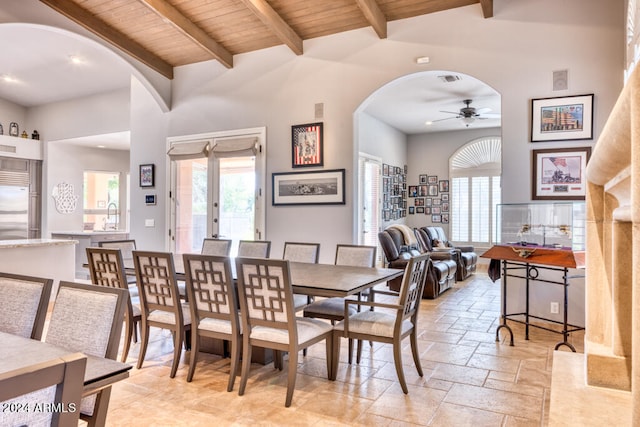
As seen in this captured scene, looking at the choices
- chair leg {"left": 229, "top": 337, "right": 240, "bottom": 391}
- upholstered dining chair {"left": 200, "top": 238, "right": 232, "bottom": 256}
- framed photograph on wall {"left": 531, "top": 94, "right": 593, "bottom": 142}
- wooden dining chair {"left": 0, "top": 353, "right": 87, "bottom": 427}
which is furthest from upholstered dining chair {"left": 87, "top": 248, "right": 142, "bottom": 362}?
framed photograph on wall {"left": 531, "top": 94, "right": 593, "bottom": 142}

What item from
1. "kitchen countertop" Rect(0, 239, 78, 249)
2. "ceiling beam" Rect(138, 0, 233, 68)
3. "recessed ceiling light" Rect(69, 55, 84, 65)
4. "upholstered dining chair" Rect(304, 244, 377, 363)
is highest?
"recessed ceiling light" Rect(69, 55, 84, 65)

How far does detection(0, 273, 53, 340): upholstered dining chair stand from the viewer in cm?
193

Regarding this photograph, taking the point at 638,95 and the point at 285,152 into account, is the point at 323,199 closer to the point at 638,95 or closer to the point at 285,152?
the point at 285,152

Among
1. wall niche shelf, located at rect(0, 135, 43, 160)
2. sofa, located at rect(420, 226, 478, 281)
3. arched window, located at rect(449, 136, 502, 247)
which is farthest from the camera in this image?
arched window, located at rect(449, 136, 502, 247)

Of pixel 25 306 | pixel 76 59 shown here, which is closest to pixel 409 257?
pixel 25 306

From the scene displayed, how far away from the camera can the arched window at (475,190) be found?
9.51 metres

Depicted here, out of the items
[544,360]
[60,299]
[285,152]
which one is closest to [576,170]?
[544,360]

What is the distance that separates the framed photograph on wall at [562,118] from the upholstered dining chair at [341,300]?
7.26 ft

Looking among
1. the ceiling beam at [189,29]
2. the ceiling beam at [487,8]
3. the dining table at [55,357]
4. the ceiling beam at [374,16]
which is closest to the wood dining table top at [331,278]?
the dining table at [55,357]

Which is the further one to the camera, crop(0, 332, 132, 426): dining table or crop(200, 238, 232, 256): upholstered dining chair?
crop(200, 238, 232, 256): upholstered dining chair

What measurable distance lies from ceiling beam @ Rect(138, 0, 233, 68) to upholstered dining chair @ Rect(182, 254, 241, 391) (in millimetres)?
3289

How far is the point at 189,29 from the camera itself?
17.3 ft

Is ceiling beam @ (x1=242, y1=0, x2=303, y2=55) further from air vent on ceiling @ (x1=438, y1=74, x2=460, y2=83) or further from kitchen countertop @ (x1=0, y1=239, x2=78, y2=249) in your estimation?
kitchen countertop @ (x1=0, y1=239, x2=78, y2=249)

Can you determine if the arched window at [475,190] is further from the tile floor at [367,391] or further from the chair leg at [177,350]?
the chair leg at [177,350]
